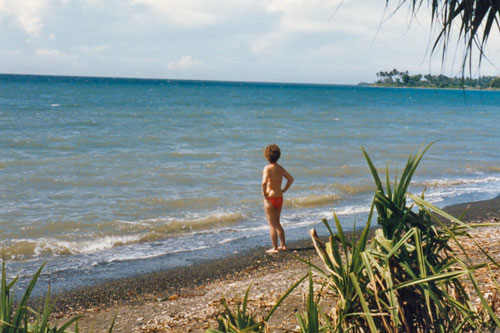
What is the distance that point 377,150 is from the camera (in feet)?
73.0

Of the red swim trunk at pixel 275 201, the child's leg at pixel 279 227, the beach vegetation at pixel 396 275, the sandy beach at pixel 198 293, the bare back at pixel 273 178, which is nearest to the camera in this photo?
the beach vegetation at pixel 396 275

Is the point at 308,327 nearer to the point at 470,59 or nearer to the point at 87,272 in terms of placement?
the point at 470,59

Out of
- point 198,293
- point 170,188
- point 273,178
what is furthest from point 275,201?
point 170,188

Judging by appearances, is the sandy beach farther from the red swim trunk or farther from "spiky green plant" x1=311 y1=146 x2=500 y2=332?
"spiky green plant" x1=311 y1=146 x2=500 y2=332

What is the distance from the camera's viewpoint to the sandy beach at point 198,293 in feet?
15.1

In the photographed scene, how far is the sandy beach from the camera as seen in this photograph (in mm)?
4605

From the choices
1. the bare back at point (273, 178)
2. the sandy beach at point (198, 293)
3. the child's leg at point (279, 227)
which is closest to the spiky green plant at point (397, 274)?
the sandy beach at point (198, 293)

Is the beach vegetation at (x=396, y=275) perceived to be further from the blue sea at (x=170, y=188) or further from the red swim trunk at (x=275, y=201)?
the red swim trunk at (x=275, y=201)

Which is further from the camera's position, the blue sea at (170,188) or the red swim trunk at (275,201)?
the blue sea at (170,188)

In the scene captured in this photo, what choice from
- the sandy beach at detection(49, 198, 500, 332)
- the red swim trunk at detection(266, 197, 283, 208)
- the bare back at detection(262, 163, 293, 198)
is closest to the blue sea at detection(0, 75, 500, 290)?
the sandy beach at detection(49, 198, 500, 332)

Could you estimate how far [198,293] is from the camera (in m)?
6.23

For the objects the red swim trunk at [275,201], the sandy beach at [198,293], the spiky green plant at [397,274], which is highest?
the spiky green plant at [397,274]

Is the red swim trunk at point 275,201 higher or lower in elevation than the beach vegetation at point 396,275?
lower

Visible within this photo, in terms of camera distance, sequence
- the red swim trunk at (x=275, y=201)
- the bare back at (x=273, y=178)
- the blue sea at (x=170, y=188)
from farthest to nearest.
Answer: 1. the blue sea at (x=170, y=188)
2. the red swim trunk at (x=275, y=201)
3. the bare back at (x=273, y=178)
